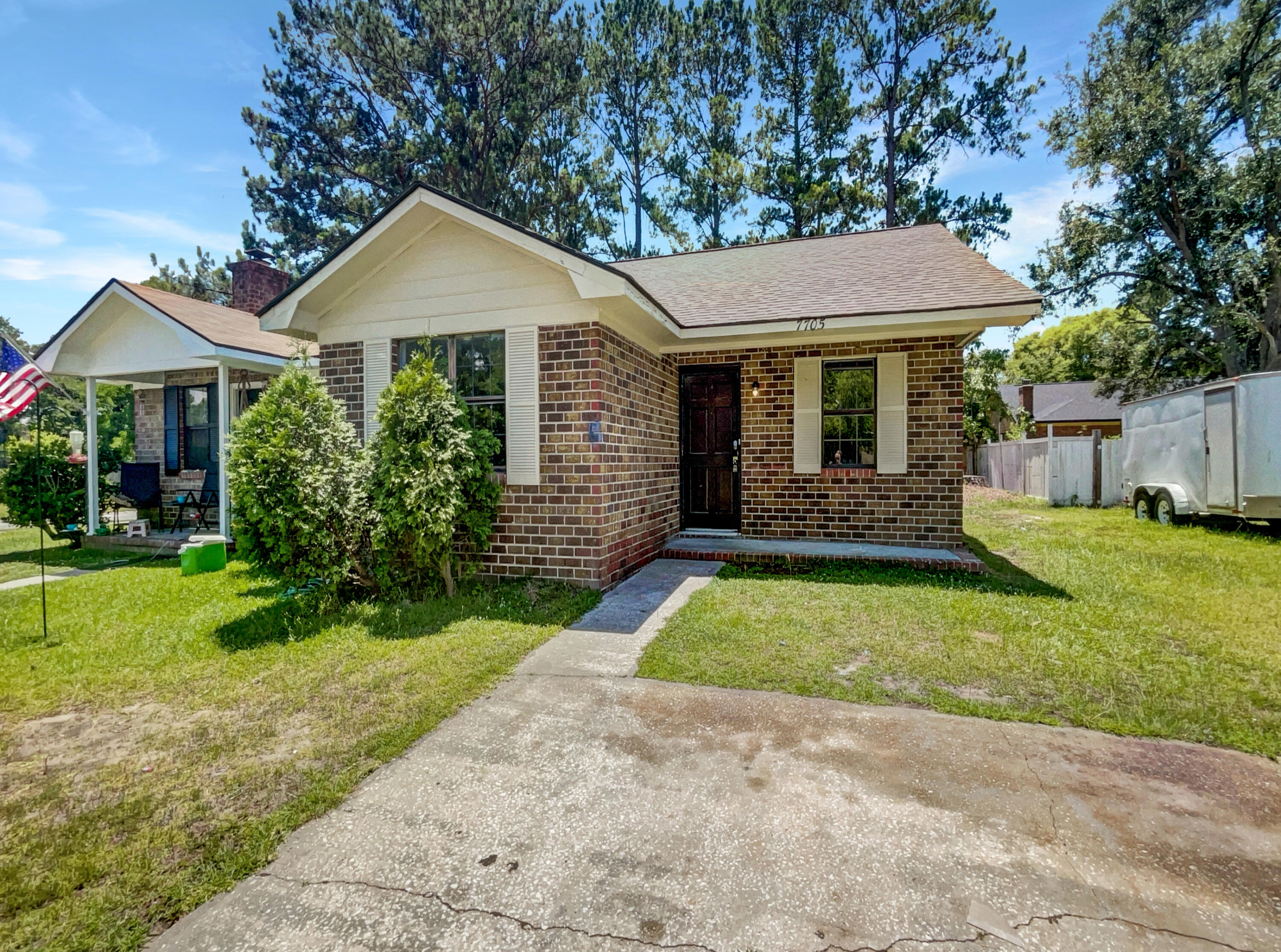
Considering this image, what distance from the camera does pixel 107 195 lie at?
24.0ft

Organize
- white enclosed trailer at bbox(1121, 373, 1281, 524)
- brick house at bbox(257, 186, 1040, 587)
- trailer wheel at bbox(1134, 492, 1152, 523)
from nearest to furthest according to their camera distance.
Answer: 1. brick house at bbox(257, 186, 1040, 587)
2. white enclosed trailer at bbox(1121, 373, 1281, 524)
3. trailer wheel at bbox(1134, 492, 1152, 523)

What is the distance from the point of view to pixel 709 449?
8547mm

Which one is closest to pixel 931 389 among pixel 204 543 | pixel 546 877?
pixel 546 877

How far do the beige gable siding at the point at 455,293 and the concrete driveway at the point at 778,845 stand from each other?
4171mm

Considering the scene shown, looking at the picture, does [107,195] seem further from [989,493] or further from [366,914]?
[989,493]

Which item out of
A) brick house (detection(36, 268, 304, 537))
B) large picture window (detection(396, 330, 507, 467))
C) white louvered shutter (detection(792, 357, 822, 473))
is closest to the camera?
large picture window (detection(396, 330, 507, 467))

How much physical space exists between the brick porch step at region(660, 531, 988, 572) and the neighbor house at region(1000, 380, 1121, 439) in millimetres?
21795

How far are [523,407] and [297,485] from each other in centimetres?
218

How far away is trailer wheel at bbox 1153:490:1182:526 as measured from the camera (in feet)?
32.9

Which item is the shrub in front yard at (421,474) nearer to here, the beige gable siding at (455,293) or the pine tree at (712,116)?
the beige gable siding at (455,293)

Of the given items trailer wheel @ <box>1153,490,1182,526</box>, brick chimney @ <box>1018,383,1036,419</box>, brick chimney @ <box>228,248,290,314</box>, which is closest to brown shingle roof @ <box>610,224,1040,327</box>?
trailer wheel @ <box>1153,490,1182,526</box>

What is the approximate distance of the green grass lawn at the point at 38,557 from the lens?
7.60 metres

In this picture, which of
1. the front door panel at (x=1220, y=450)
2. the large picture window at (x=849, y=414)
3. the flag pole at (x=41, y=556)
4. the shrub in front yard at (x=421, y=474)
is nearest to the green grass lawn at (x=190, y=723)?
the flag pole at (x=41, y=556)

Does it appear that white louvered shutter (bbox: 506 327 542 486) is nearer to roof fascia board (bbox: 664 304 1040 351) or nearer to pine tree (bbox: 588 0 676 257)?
roof fascia board (bbox: 664 304 1040 351)
